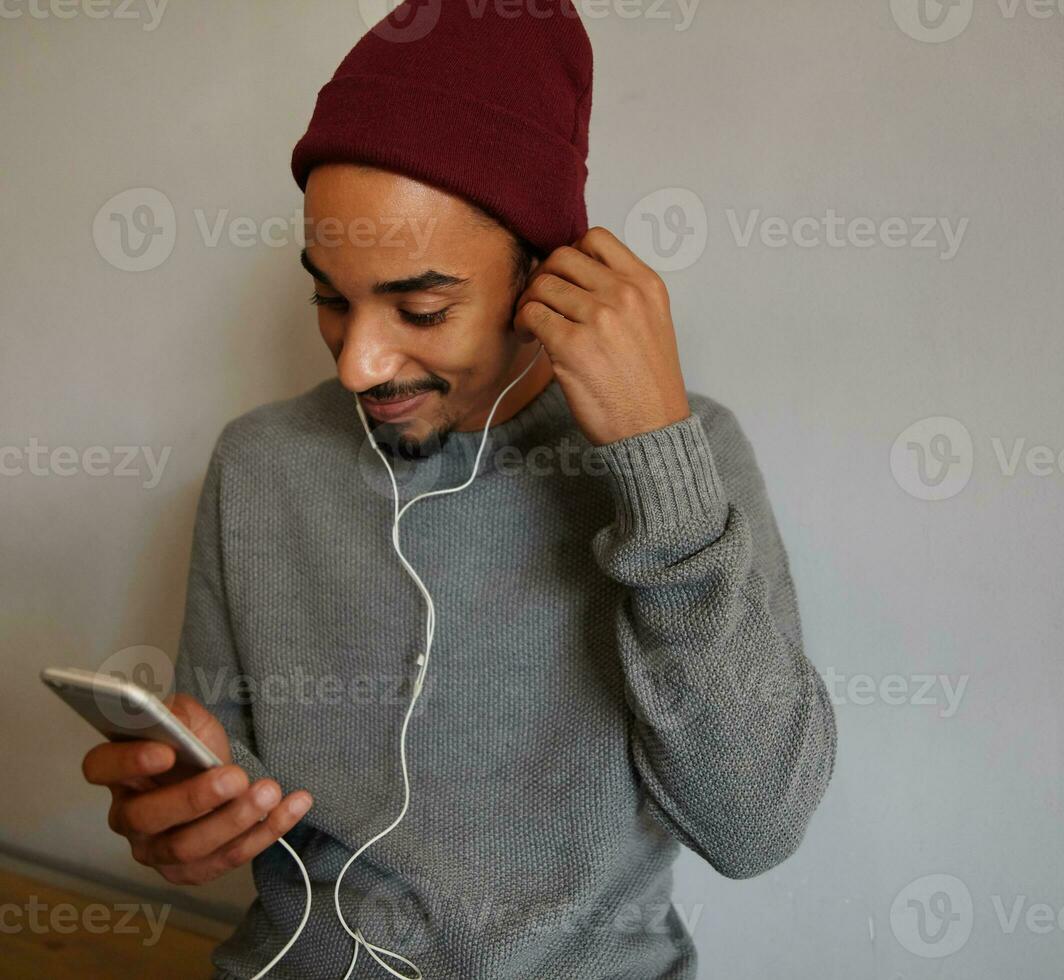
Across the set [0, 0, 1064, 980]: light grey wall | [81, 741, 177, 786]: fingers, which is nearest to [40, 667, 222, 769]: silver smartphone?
[81, 741, 177, 786]: fingers

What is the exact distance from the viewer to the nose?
37.7 inches

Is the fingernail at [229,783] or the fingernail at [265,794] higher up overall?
the fingernail at [229,783]

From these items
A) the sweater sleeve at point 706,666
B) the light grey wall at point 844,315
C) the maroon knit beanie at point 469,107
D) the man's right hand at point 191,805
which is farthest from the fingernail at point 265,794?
the light grey wall at point 844,315

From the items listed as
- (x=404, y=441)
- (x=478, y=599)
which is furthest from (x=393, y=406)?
(x=478, y=599)

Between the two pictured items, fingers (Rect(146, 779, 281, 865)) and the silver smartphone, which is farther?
→ fingers (Rect(146, 779, 281, 865))

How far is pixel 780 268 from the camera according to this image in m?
1.22

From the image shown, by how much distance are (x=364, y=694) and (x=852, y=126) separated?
876 mm

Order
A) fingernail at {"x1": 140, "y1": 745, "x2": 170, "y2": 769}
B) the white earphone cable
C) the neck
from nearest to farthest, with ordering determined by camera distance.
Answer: fingernail at {"x1": 140, "y1": 745, "x2": 170, "y2": 769} → the white earphone cable → the neck

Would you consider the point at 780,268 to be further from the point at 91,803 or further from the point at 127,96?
the point at 91,803

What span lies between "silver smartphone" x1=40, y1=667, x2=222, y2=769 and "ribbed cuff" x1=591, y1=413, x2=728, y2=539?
1.44 feet

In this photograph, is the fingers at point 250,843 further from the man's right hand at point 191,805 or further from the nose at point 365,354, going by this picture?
the nose at point 365,354

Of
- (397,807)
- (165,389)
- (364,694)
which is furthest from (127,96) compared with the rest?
(397,807)

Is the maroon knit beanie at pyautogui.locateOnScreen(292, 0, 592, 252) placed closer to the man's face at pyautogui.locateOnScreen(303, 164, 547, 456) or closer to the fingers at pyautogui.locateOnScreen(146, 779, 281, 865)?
the man's face at pyautogui.locateOnScreen(303, 164, 547, 456)

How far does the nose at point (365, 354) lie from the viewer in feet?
3.14
